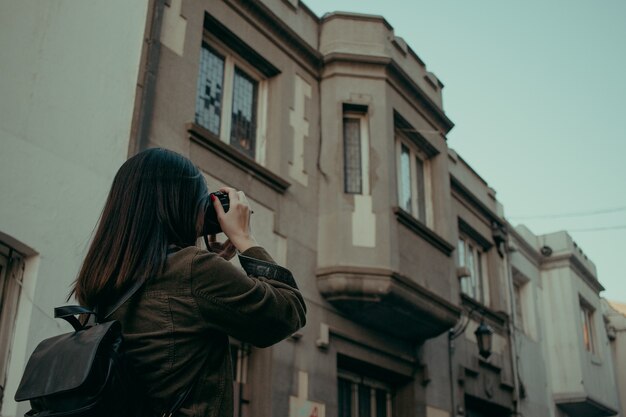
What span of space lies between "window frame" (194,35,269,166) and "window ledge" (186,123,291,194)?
0.21m

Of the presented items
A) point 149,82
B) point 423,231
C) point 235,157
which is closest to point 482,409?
point 423,231

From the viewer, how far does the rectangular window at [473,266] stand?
14.5 metres

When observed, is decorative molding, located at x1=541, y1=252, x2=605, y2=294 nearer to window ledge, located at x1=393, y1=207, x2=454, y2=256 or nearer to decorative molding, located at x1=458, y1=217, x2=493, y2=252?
decorative molding, located at x1=458, y1=217, x2=493, y2=252

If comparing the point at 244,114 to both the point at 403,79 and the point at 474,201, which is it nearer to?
the point at 403,79

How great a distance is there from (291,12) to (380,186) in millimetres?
2801

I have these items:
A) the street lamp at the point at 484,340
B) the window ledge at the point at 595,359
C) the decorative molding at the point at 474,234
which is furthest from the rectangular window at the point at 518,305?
the street lamp at the point at 484,340

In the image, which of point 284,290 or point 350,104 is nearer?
point 284,290

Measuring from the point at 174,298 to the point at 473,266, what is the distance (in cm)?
1351

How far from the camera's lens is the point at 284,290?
91.0 inches

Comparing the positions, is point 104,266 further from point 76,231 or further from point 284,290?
point 76,231

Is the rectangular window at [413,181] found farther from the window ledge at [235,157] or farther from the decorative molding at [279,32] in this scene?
the window ledge at [235,157]

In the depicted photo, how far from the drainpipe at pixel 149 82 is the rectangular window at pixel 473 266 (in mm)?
8029

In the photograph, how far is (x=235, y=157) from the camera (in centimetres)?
852

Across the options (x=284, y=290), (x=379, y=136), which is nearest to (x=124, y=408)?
(x=284, y=290)
